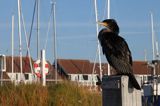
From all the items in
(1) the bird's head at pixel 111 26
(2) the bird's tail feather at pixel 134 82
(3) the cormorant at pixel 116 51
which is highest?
(1) the bird's head at pixel 111 26

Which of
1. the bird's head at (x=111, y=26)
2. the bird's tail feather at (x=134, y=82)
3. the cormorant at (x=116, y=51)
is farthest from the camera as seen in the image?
the bird's head at (x=111, y=26)

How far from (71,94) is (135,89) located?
6721 mm

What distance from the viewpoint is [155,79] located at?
18.2 m

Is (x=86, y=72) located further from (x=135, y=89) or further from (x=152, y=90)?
(x=135, y=89)

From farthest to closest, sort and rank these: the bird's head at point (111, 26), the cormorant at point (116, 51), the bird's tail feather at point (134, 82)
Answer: the bird's head at point (111, 26)
the cormorant at point (116, 51)
the bird's tail feather at point (134, 82)

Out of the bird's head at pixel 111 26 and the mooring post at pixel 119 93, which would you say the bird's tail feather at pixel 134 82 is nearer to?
the mooring post at pixel 119 93

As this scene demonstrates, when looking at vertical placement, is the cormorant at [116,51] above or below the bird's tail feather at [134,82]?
above

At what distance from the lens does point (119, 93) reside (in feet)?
29.0

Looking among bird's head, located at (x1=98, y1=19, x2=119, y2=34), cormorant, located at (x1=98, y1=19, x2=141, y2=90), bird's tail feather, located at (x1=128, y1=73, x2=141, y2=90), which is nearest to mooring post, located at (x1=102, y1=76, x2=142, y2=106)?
bird's tail feather, located at (x1=128, y1=73, x2=141, y2=90)

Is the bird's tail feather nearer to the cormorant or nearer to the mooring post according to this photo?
the mooring post

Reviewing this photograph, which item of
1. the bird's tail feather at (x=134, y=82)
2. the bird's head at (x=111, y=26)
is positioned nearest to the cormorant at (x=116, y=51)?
the bird's head at (x=111, y=26)

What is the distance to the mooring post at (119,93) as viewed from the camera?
8711 mm

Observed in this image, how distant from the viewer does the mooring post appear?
28.6 ft

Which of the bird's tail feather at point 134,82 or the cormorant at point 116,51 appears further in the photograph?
the cormorant at point 116,51
